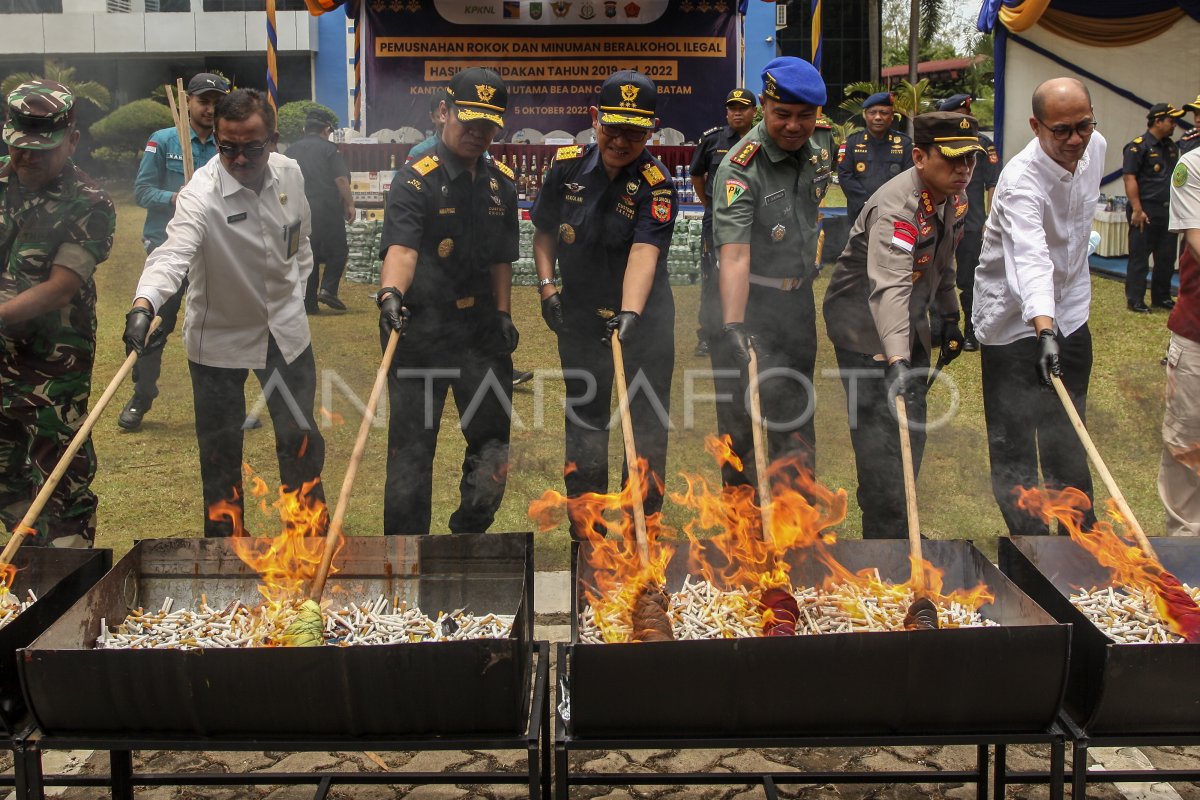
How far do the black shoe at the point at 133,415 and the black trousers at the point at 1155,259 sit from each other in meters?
9.04

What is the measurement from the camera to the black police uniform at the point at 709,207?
Answer: 6328 millimetres

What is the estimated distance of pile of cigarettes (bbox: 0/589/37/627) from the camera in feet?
11.1

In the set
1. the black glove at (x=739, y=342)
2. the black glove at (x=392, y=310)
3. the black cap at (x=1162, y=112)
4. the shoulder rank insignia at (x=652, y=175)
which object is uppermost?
the black cap at (x=1162, y=112)

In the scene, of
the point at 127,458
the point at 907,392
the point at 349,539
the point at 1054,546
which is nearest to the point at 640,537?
the point at 349,539

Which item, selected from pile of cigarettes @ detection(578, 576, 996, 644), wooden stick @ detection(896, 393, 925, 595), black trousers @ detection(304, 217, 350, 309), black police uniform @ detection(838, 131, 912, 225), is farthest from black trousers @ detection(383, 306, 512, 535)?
black trousers @ detection(304, 217, 350, 309)

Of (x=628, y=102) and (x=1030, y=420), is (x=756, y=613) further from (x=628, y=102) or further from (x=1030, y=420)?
(x=628, y=102)

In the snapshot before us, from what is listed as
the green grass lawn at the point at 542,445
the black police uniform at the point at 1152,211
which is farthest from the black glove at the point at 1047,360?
the black police uniform at the point at 1152,211

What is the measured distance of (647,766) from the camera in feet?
12.5

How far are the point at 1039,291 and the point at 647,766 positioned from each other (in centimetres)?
240

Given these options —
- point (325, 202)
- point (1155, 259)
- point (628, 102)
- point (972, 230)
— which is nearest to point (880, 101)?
point (972, 230)

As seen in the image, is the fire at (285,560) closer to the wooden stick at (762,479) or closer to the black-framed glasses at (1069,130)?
the wooden stick at (762,479)

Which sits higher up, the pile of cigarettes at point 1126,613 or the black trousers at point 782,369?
the black trousers at point 782,369

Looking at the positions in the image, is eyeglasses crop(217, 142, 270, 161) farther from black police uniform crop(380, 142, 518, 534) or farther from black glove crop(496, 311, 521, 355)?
black glove crop(496, 311, 521, 355)

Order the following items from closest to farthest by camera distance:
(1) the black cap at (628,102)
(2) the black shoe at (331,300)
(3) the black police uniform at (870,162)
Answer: (1) the black cap at (628,102) < (3) the black police uniform at (870,162) < (2) the black shoe at (331,300)
